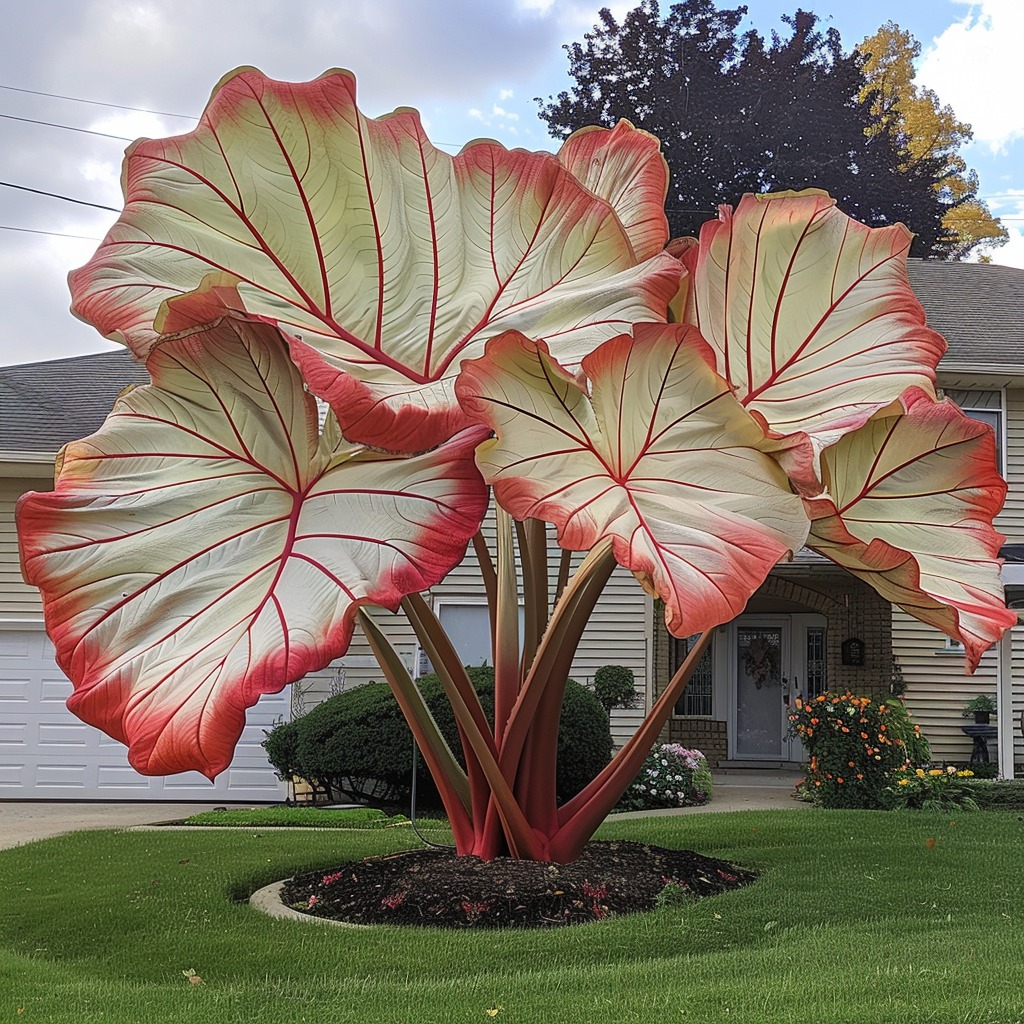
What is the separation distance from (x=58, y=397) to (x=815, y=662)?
10742 millimetres

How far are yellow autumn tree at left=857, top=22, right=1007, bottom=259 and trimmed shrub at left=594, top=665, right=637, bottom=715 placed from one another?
18076 mm

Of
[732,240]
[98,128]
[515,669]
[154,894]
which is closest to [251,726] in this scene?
[154,894]

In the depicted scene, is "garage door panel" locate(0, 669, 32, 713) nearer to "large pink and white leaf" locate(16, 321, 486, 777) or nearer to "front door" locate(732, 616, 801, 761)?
"front door" locate(732, 616, 801, 761)

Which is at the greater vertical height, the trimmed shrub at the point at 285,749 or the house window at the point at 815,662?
the house window at the point at 815,662

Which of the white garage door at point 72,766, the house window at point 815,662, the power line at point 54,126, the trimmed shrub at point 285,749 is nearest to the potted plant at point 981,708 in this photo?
the house window at point 815,662

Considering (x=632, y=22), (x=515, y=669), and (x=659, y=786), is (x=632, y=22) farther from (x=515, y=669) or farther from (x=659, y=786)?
(x=515, y=669)

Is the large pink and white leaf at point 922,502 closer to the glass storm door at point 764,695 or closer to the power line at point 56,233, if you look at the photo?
the glass storm door at point 764,695

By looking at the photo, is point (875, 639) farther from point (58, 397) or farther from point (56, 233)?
point (56, 233)

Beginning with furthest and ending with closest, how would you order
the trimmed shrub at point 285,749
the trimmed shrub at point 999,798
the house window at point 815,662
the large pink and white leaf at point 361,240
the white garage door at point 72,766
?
the house window at point 815,662 → the white garage door at point 72,766 → the trimmed shrub at point 285,749 → the trimmed shrub at point 999,798 → the large pink and white leaf at point 361,240

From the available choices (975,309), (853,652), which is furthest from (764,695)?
(975,309)

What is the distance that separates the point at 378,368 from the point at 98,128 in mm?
19379

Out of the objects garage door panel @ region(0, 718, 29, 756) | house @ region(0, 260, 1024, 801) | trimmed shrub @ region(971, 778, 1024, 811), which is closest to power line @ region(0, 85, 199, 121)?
house @ region(0, 260, 1024, 801)

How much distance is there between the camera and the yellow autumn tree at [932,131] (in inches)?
1061

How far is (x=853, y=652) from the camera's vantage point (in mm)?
14820
